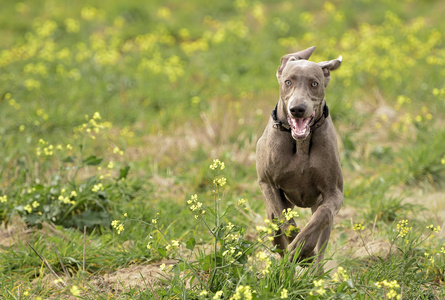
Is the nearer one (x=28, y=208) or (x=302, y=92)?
(x=302, y=92)

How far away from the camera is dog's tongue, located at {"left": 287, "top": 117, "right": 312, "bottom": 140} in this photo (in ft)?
10.5

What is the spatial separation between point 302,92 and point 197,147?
12.8ft

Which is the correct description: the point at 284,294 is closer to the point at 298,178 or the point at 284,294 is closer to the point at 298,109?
the point at 298,178


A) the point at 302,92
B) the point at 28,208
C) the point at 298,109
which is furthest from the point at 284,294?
the point at 28,208

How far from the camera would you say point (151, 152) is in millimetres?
6930

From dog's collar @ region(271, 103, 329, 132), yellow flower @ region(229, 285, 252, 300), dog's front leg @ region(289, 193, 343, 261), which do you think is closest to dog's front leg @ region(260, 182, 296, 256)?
dog's front leg @ region(289, 193, 343, 261)

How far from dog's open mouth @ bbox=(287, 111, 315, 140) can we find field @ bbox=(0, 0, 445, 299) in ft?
1.54

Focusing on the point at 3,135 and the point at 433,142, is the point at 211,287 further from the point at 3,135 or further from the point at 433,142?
the point at 3,135

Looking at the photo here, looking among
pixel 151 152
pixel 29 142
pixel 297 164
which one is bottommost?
pixel 151 152

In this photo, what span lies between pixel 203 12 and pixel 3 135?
244 inches

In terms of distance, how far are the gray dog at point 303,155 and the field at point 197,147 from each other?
17 centimetres

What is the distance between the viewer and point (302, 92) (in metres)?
3.25

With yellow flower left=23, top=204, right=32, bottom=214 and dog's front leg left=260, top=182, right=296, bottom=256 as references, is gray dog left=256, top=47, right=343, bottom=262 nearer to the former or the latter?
dog's front leg left=260, top=182, right=296, bottom=256

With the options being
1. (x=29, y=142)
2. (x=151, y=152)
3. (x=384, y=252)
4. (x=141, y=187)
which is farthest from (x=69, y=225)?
(x=384, y=252)
